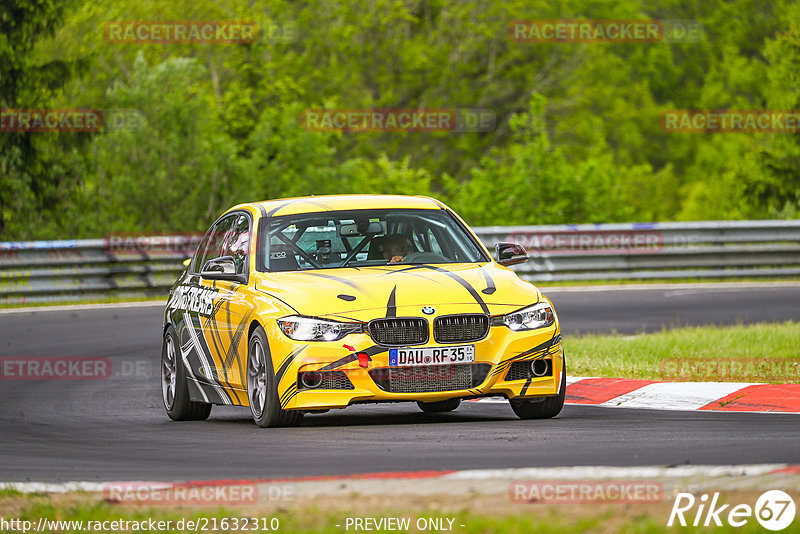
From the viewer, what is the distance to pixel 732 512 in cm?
568

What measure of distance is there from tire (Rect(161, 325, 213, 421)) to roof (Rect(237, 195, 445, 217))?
1.37 m

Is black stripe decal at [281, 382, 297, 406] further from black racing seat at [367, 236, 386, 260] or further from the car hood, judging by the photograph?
black racing seat at [367, 236, 386, 260]

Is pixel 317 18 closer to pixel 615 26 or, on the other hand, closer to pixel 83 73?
pixel 615 26

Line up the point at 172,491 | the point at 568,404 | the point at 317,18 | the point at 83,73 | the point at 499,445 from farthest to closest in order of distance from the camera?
1. the point at 317,18
2. the point at 83,73
3. the point at 568,404
4. the point at 499,445
5. the point at 172,491

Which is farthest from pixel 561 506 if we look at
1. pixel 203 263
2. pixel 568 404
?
pixel 203 263

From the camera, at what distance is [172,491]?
671cm

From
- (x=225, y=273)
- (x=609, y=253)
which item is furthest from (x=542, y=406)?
(x=609, y=253)

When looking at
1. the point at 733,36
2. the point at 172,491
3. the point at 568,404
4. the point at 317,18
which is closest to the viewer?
the point at 172,491

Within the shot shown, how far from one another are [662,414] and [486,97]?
47.6 meters

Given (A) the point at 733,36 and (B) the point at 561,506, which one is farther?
(A) the point at 733,36

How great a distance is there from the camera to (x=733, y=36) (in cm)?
7612

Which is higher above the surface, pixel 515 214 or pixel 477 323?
pixel 477 323

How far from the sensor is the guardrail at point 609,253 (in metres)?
24.5

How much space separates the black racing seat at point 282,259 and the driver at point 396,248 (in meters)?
0.66
